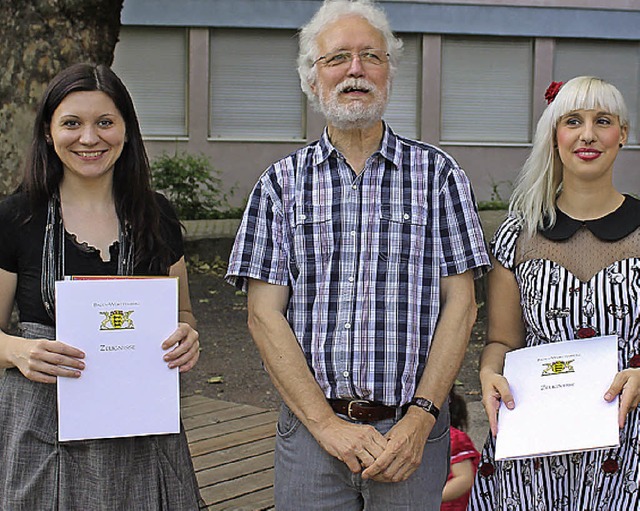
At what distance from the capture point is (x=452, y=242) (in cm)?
284

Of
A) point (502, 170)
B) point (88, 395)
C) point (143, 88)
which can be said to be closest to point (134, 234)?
point (88, 395)

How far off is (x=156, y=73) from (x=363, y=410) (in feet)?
48.2

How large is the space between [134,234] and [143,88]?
14396 millimetres

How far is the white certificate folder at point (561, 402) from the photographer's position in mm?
2617

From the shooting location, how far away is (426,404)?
2.75 m

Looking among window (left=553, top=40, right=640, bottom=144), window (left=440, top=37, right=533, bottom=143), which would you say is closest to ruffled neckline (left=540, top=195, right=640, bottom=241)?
window (left=440, top=37, right=533, bottom=143)

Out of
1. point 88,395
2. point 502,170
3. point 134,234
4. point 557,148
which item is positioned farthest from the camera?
point 502,170

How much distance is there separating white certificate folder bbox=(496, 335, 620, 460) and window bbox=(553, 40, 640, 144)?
16125mm

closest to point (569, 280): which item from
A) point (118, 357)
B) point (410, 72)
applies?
point (118, 357)

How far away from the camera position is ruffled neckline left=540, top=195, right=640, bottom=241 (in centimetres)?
285

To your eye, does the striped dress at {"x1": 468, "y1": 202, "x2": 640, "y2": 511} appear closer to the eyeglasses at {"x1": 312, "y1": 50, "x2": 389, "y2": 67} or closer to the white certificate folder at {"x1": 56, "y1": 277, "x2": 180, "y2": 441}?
the eyeglasses at {"x1": 312, "y1": 50, "x2": 389, "y2": 67}

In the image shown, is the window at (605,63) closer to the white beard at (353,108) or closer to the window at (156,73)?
the window at (156,73)

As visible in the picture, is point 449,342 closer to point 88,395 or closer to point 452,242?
point 452,242

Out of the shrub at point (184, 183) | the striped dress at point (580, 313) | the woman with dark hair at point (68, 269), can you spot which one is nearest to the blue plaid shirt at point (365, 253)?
the striped dress at point (580, 313)
